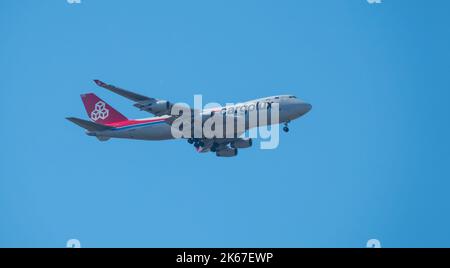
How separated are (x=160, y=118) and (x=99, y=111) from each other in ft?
24.8

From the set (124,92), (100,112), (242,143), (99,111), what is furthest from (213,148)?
(124,92)

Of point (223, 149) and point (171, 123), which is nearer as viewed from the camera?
point (171, 123)

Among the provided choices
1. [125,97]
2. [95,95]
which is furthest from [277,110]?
[95,95]

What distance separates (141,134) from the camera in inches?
2628

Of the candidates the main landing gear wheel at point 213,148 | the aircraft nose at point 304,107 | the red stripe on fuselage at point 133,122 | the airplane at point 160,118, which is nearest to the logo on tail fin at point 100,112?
the airplane at point 160,118

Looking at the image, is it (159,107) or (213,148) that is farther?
(213,148)

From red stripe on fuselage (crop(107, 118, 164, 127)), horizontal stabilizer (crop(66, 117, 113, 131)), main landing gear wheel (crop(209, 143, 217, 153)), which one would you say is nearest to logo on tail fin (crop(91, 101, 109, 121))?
red stripe on fuselage (crop(107, 118, 164, 127))

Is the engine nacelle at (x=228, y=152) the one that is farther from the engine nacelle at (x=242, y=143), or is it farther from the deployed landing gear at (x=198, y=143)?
the deployed landing gear at (x=198, y=143)

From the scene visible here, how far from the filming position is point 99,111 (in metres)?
70.8

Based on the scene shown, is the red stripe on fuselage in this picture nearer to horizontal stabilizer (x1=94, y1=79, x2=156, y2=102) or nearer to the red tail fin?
the red tail fin

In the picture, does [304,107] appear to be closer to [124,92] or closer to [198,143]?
[198,143]
